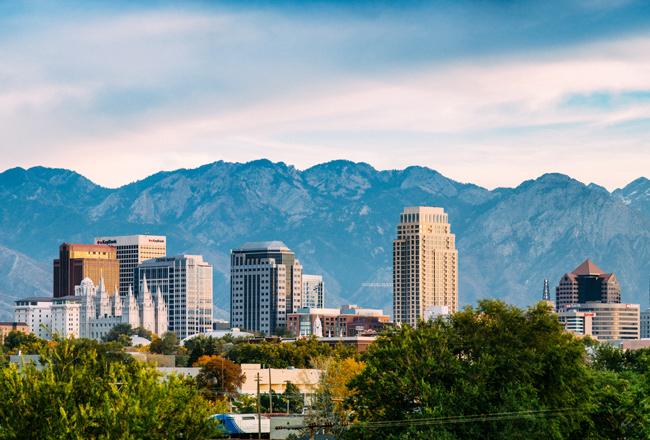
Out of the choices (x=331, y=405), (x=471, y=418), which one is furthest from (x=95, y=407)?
(x=331, y=405)

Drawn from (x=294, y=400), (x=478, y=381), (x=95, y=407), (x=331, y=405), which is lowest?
(x=294, y=400)

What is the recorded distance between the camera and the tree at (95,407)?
75.1 meters

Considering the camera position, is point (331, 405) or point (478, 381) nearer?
point (478, 381)

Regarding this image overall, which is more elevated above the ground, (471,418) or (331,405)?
(471,418)

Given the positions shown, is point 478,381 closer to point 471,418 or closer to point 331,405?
point 471,418

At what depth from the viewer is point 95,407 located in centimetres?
7894

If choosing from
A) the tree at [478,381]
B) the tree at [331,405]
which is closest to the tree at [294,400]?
the tree at [331,405]

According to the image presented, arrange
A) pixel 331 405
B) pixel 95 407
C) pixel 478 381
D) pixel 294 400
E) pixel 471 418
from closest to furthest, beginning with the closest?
pixel 95 407
pixel 471 418
pixel 478 381
pixel 331 405
pixel 294 400

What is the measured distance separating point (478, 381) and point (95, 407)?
43657 millimetres

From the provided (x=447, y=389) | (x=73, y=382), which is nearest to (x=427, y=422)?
(x=447, y=389)

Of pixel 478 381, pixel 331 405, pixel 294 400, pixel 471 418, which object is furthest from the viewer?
pixel 294 400

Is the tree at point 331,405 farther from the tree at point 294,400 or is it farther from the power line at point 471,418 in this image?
the power line at point 471,418

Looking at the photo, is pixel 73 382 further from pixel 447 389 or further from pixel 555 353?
pixel 555 353

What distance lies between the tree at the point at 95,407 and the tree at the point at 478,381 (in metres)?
29.3
